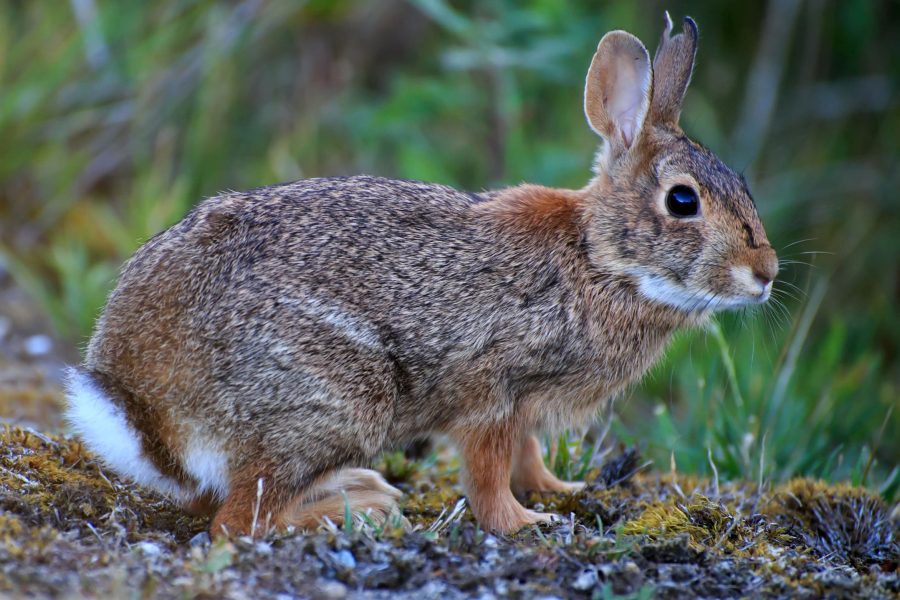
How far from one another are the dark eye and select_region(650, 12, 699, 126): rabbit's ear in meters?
0.43

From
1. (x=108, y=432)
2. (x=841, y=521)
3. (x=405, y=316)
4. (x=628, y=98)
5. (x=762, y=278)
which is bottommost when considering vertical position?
(x=841, y=521)

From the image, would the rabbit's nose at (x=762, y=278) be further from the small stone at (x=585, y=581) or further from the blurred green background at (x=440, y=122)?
the blurred green background at (x=440, y=122)

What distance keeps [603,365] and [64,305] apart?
3.79 meters

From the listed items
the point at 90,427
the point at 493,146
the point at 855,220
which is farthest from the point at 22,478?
the point at 855,220

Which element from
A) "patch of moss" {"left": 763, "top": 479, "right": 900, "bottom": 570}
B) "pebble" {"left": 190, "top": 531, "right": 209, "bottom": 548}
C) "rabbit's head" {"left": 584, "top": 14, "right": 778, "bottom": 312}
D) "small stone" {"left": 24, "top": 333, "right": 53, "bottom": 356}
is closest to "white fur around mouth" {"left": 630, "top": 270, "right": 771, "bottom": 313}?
"rabbit's head" {"left": 584, "top": 14, "right": 778, "bottom": 312}

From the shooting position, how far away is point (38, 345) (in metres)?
6.80

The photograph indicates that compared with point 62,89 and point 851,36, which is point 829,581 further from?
point 62,89

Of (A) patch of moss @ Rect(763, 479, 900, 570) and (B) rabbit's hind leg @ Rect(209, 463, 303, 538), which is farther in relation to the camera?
(A) patch of moss @ Rect(763, 479, 900, 570)

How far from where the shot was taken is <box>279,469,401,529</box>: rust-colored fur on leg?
4.37m

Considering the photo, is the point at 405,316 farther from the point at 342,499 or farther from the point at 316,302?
the point at 342,499

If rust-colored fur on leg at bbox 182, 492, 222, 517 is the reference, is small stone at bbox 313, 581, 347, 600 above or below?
above

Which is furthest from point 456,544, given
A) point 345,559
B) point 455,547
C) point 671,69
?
point 671,69

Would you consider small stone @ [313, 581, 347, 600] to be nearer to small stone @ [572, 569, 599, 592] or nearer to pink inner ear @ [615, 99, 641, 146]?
small stone @ [572, 569, 599, 592]

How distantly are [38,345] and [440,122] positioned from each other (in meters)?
3.76
